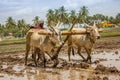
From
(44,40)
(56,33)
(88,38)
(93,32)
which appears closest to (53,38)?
(56,33)

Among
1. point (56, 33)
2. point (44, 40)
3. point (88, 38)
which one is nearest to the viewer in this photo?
point (56, 33)

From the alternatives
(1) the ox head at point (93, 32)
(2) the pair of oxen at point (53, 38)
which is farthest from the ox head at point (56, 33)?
(1) the ox head at point (93, 32)

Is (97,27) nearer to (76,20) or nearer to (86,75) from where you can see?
(76,20)

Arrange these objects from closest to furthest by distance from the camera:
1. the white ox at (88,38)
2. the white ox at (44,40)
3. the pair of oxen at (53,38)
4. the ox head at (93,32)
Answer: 1. the white ox at (44,40)
2. the pair of oxen at (53,38)
3. the ox head at (93,32)
4. the white ox at (88,38)

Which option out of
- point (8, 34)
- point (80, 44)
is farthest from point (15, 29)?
point (80, 44)

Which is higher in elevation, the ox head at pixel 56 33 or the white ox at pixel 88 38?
the ox head at pixel 56 33

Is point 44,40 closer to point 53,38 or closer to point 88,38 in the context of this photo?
point 53,38

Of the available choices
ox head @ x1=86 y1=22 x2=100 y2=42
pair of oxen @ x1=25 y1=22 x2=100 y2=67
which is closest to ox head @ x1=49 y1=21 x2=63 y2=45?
pair of oxen @ x1=25 y1=22 x2=100 y2=67

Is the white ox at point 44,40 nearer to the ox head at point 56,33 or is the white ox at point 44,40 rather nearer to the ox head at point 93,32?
the ox head at point 56,33

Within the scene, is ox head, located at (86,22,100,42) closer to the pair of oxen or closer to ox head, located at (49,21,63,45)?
the pair of oxen

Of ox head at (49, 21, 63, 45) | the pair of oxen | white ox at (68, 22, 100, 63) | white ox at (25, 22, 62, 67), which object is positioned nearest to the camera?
ox head at (49, 21, 63, 45)

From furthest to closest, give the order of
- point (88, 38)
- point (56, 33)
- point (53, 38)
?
1. point (88, 38)
2. point (53, 38)
3. point (56, 33)

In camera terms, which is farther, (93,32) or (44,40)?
(93,32)

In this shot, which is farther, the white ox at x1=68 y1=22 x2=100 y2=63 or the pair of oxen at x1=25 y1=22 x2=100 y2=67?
the white ox at x1=68 y1=22 x2=100 y2=63
